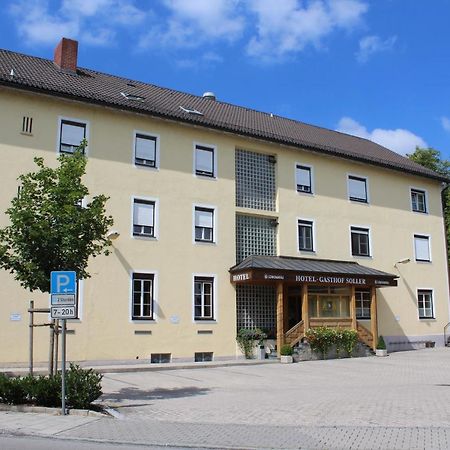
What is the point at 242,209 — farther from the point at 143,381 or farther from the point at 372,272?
the point at 143,381

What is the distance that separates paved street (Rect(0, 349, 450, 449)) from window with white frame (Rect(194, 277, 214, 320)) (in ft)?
14.3

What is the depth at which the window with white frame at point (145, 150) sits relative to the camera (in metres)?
21.7

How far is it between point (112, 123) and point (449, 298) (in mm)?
20753

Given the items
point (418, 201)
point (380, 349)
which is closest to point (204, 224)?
point (380, 349)

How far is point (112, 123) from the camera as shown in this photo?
21266mm

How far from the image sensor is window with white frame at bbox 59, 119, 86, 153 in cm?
2017

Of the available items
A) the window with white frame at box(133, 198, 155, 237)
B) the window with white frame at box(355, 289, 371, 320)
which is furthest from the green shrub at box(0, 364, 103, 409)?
the window with white frame at box(355, 289, 371, 320)

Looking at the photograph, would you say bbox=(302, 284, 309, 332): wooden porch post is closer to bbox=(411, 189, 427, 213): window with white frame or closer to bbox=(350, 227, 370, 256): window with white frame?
bbox=(350, 227, 370, 256): window with white frame

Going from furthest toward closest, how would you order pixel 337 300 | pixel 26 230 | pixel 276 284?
pixel 337 300 < pixel 276 284 < pixel 26 230

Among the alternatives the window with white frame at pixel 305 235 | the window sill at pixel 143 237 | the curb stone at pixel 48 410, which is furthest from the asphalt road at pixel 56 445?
the window with white frame at pixel 305 235

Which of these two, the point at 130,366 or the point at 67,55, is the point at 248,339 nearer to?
the point at 130,366

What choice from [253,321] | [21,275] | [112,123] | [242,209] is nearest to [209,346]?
[253,321]

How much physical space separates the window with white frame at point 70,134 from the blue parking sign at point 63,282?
10.4 m

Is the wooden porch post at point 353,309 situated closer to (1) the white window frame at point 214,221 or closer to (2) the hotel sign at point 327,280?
(2) the hotel sign at point 327,280
